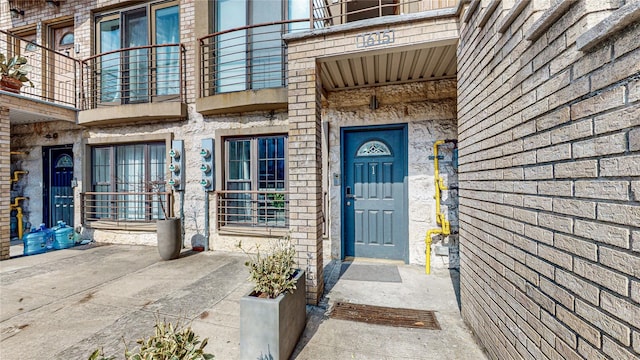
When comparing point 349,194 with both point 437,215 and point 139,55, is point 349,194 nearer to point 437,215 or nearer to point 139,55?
point 437,215

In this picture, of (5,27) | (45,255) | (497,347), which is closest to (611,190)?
(497,347)

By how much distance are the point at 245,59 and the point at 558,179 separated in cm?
517

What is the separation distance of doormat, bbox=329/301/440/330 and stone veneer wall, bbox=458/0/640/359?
527mm

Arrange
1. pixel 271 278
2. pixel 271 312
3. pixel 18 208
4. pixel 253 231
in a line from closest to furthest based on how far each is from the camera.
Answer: pixel 271 312 → pixel 271 278 → pixel 253 231 → pixel 18 208

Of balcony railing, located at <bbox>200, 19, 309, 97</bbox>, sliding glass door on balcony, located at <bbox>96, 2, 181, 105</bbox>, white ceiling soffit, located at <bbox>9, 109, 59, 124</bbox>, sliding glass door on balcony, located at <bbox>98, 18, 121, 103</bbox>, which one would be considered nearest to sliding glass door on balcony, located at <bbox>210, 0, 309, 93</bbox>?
balcony railing, located at <bbox>200, 19, 309, 97</bbox>

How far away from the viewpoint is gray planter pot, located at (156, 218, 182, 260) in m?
4.53

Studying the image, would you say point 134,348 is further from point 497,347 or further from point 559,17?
point 559,17

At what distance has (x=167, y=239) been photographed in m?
4.54

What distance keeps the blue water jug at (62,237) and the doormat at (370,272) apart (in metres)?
6.22

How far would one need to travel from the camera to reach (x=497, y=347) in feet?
6.28

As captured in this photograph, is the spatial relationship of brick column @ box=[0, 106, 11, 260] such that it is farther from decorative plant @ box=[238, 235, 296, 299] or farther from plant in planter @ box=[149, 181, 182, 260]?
decorative plant @ box=[238, 235, 296, 299]

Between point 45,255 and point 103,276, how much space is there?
2.44 m

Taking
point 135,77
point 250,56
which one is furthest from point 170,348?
point 135,77

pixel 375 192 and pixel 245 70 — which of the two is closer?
pixel 375 192
